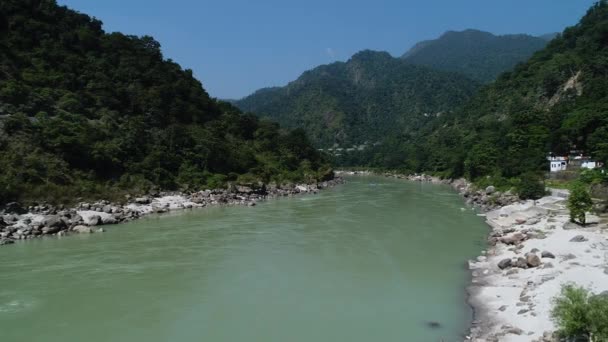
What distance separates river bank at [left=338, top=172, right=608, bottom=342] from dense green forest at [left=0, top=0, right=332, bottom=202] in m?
23.8

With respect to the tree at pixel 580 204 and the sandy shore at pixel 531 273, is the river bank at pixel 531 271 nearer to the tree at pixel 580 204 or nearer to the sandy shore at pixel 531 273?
the sandy shore at pixel 531 273

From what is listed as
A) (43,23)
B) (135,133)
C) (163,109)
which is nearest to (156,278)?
(135,133)

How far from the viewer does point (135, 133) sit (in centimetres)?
3759

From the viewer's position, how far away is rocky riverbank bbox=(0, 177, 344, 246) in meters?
21.3

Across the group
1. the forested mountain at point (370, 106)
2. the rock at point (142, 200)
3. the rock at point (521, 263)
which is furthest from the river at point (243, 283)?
the forested mountain at point (370, 106)

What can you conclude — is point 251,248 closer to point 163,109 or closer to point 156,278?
point 156,278

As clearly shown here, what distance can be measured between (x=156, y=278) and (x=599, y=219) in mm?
18271

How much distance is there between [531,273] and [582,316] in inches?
228

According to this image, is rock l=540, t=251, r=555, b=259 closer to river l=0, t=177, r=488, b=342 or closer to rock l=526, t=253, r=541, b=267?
rock l=526, t=253, r=541, b=267

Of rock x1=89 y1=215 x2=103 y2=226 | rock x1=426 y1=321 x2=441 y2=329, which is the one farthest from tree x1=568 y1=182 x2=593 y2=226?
rock x1=89 y1=215 x2=103 y2=226

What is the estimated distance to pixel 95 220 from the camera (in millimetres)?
23828

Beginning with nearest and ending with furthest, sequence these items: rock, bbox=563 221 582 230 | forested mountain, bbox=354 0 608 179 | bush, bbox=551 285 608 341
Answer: bush, bbox=551 285 608 341 → rock, bbox=563 221 582 230 → forested mountain, bbox=354 0 608 179

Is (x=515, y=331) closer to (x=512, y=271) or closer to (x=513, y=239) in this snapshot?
(x=512, y=271)

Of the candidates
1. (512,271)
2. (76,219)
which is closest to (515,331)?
(512,271)
